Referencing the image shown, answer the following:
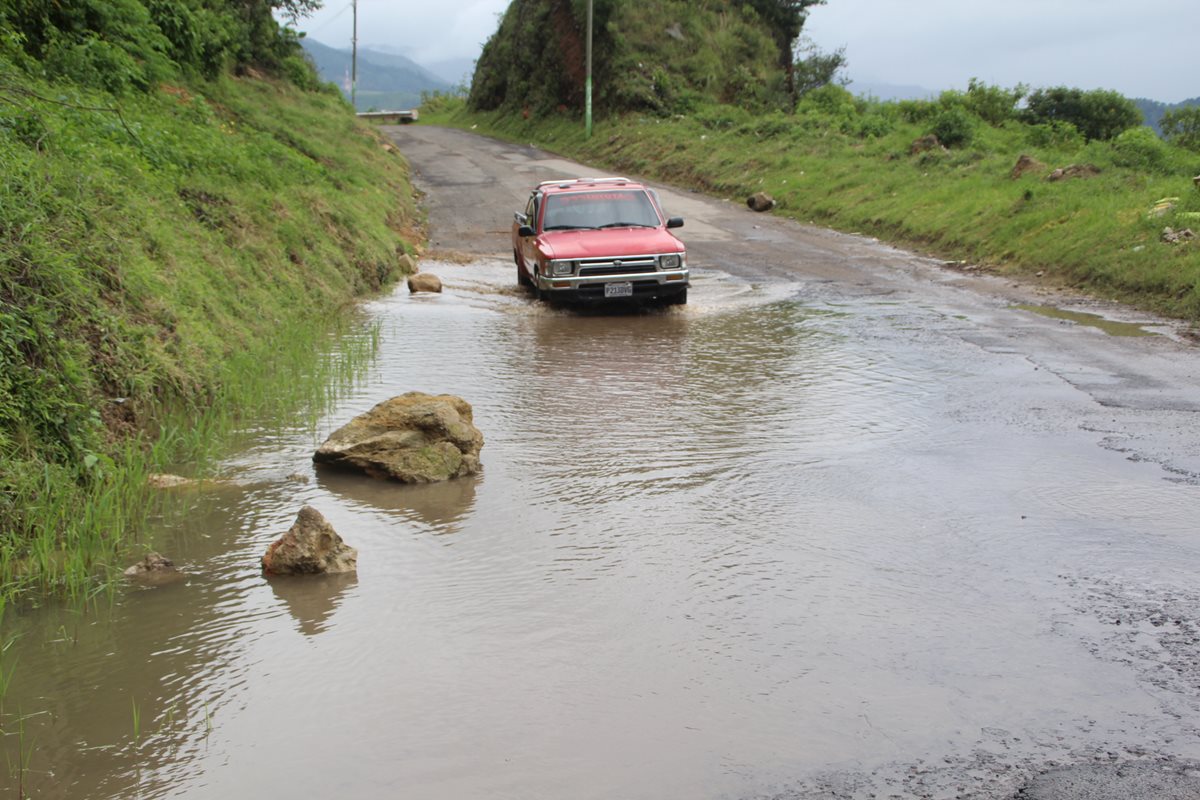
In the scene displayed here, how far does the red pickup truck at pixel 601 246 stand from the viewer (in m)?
14.8

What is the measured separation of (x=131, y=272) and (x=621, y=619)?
17.7 feet

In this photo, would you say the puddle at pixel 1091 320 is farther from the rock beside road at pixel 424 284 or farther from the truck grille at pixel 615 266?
the rock beside road at pixel 424 284

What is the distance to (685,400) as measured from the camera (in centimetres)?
999

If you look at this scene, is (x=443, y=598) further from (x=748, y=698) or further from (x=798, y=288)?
(x=798, y=288)

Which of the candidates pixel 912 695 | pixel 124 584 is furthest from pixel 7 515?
pixel 912 695

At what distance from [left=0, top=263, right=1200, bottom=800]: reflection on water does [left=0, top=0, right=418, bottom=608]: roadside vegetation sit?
556 millimetres

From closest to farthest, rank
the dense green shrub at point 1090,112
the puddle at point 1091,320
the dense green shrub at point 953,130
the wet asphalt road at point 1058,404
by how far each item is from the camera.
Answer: the wet asphalt road at point 1058,404, the puddle at point 1091,320, the dense green shrub at point 953,130, the dense green shrub at point 1090,112

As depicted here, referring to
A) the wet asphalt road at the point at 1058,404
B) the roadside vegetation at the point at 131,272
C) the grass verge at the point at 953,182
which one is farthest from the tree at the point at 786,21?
the roadside vegetation at the point at 131,272

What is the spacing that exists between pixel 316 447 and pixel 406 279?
375 inches

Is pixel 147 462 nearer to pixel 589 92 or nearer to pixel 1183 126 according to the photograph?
pixel 1183 126

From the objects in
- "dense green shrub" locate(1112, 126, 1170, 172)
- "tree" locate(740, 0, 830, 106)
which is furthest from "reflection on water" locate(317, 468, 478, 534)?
"tree" locate(740, 0, 830, 106)

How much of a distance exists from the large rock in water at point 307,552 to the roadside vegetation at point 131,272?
2.65 feet

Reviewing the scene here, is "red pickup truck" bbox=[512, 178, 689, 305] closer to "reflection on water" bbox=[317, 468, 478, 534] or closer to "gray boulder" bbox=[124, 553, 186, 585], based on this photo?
"reflection on water" bbox=[317, 468, 478, 534]

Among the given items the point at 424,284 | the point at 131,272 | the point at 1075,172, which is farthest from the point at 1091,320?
the point at 131,272
